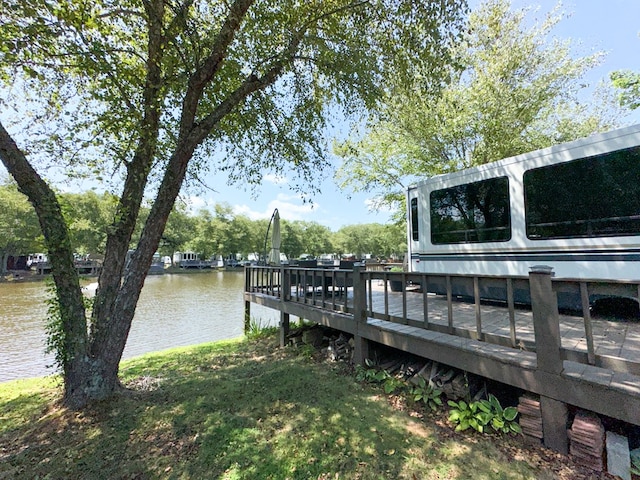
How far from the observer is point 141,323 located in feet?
32.1

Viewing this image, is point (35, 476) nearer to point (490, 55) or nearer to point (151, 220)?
point (151, 220)

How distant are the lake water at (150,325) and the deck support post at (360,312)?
3.76 metres

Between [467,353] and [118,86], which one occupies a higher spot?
[118,86]

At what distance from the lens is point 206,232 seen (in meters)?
37.4

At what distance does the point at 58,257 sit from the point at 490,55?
1063 centimetres

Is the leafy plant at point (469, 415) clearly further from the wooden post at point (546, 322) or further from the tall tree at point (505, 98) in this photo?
the tall tree at point (505, 98)

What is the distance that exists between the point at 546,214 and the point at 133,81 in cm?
557

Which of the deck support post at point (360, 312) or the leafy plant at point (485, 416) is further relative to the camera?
the deck support post at point (360, 312)

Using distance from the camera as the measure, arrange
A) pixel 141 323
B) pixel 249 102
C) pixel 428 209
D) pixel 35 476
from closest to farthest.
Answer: pixel 35 476
pixel 249 102
pixel 428 209
pixel 141 323

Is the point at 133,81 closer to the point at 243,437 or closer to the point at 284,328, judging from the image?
the point at 243,437

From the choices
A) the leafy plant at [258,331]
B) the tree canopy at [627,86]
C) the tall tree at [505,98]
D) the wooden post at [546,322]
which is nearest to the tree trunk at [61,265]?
the leafy plant at [258,331]

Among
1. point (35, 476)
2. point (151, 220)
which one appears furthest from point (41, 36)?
point (35, 476)

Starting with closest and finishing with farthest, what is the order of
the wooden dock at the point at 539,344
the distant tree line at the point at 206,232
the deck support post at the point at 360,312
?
the wooden dock at the point at 539,344 → the deck support post at the point at 360,312 → the distant tree line at the point at 206,232

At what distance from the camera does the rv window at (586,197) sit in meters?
3.32
